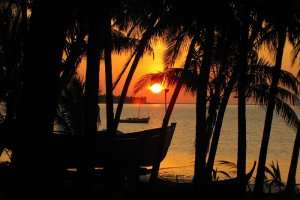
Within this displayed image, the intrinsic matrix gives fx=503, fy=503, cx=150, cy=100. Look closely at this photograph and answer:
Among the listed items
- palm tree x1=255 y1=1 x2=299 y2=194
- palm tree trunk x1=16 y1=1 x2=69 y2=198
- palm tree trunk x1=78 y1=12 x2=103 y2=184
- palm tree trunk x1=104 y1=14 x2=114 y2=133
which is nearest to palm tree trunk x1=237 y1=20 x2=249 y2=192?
palm tree x1=255 y1=1 x2=299 y2=194

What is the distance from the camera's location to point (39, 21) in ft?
17.1

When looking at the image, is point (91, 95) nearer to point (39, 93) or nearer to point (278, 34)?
point (39, 93)

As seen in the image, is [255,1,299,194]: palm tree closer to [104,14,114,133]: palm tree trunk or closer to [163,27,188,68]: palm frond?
[163,27,188,68]: palm frond

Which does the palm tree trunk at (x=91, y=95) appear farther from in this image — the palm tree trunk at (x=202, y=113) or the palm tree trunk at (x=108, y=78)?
the palm tree trunk at (x=202, y=113)

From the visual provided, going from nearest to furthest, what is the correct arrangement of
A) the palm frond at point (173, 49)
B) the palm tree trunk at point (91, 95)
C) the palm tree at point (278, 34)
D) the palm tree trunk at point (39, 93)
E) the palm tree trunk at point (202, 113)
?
the palm tree trunk at point (39, 93) < the palm tree trunk at point (91, 95) < the palm tree at point (278, 34) < the palm tree trunk at point (202, 113) < the palm frond at point (173, 49)

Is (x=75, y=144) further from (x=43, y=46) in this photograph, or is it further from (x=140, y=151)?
(x=43, y=46)

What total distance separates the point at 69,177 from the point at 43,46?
23.0 ft

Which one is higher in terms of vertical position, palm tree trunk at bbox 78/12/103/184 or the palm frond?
the palm frond

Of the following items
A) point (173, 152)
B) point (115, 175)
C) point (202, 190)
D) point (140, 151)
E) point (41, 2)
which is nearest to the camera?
point (41, 2)

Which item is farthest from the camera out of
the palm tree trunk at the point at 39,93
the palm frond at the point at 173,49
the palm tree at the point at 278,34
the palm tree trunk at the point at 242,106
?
the palm frond at the point at 173,49

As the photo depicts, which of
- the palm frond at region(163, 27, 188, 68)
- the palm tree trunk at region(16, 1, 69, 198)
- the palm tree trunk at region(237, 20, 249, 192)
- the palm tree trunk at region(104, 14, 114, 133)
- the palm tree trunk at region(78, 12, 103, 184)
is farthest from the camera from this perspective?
the palm frond at region(163, 27, 188, 68)

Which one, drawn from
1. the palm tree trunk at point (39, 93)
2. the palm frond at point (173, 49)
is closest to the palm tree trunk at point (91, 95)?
the palm tree trunk at point (39, 93)

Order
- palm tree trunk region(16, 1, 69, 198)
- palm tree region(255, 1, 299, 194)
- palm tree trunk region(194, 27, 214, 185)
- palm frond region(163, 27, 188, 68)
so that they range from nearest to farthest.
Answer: palm tree trunk region(16, 1, 69, 198), palm tree region(255, 1, 299, 194), palm tree trunk region(194, 27, 214, 185), palm frond region(163, 27, 188, 68)

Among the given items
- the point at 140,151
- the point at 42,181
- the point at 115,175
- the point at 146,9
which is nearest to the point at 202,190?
the point at 115,175
